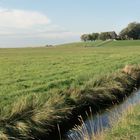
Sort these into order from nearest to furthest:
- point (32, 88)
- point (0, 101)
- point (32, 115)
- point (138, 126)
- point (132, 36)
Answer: point (138, 126)
point (32, 115)
point (0, 101)
point (32, 88)
point (132, 36)

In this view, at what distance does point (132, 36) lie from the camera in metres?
143

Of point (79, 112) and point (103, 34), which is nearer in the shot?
point (79, 112)

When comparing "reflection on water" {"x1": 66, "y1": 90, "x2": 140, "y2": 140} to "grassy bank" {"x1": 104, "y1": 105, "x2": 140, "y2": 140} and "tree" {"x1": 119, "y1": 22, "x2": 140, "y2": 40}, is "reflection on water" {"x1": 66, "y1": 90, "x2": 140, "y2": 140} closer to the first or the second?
"grassy bank" {"x1": 104, "y1": 105, "x2": 140, "y2": 140}

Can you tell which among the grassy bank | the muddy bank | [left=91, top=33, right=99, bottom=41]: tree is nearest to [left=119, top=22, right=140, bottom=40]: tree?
[left=91, top=33, right=99, bottom=41]: tree

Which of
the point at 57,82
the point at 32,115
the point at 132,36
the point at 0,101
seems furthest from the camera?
the point at 132,36

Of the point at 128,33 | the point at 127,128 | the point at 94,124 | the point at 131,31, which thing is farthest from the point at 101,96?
the point at 131,31

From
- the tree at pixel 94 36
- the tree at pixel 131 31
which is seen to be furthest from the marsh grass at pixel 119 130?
→ the tree at pixel 94 36

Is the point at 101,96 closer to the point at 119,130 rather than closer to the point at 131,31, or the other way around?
the point at 119,130

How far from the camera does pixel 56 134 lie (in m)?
12.6

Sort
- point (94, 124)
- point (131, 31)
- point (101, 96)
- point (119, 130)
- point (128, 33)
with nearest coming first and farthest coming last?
point (119, 130) < point (94, 124) < point (101, 96) < point (128, 33) < point (131, 31)

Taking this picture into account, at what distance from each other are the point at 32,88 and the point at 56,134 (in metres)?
6.24

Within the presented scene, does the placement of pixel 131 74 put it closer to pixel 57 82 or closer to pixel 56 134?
pixel 57 82

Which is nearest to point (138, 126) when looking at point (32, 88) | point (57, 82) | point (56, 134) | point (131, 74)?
point (56, 134)

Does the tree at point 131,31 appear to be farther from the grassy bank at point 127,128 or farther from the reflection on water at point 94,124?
the grassy bank at point 127,128
